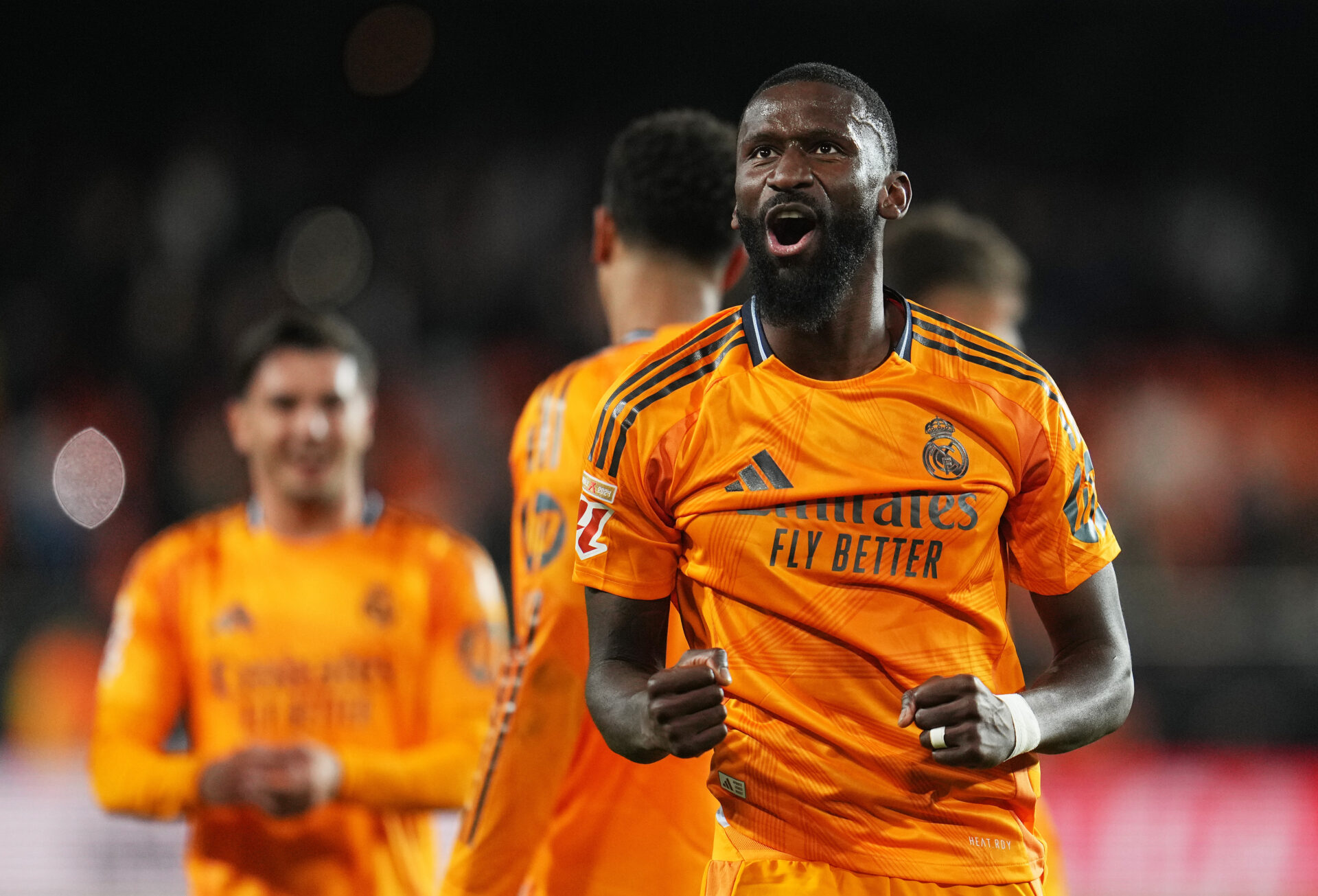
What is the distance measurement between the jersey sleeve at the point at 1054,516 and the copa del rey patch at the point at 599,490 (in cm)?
66

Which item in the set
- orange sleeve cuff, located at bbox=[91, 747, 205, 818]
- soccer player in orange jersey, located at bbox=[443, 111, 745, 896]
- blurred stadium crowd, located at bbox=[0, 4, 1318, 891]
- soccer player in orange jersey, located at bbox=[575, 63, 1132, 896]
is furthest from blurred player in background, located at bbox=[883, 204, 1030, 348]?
blurred stadium crowd, located at bbox=[0, 4, 1318, 891]

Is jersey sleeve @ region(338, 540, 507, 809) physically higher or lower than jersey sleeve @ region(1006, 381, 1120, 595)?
lower

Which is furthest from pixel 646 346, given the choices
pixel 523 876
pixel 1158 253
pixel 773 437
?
pixel 1158 253

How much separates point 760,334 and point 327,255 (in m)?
14.4

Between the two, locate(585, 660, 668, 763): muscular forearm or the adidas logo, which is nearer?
locate(585, 660, 668, 763): muscular forearm

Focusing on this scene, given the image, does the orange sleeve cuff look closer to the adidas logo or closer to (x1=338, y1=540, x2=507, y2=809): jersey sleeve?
(x1=338, y1=540, x2=507, y2=809): jersey sleeve

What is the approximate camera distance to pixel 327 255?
16422 millimetres

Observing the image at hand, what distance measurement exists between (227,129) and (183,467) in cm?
589

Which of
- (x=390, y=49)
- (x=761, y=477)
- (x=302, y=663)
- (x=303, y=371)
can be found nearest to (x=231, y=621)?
(x=302, y=663)

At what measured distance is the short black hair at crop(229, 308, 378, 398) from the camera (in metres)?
4.73

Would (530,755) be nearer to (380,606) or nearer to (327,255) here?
(380,606)

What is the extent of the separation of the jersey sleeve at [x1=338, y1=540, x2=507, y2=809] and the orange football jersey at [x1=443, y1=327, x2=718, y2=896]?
2.42 ft

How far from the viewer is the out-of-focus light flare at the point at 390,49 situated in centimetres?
1797

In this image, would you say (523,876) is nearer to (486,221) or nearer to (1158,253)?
(486,221)
